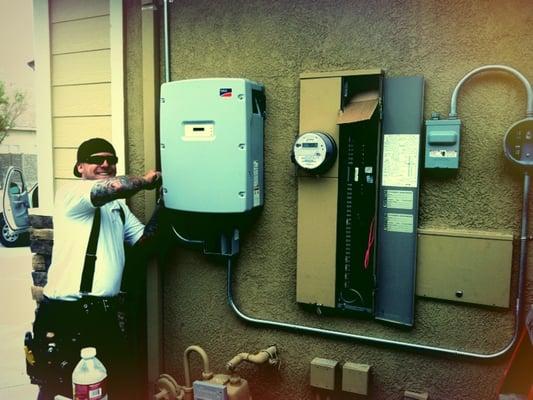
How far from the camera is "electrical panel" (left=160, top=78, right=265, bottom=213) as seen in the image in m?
2.38

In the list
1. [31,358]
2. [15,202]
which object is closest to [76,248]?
[31,358]

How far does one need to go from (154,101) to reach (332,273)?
1.47 meters

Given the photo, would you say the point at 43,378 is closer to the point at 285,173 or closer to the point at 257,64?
the point at 285,173

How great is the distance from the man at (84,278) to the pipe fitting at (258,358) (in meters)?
0.65

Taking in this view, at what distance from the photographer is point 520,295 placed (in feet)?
7.04

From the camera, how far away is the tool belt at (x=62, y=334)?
8.12 feet

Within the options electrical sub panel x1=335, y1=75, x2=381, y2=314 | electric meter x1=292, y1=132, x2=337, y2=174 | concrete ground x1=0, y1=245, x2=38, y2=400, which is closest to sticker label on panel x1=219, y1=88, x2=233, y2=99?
electric meter x1=292, y1=132, x2=337, y2=174

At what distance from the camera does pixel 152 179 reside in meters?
2.64

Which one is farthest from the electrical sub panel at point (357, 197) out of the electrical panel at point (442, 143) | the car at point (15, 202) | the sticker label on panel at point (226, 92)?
the car at point (15, 202)

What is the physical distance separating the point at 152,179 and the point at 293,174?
0.80 m

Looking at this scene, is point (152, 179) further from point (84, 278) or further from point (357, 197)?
point (357, 197)

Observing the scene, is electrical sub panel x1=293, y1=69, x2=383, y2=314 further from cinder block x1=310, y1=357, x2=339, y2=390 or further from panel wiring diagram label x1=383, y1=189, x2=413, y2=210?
cinder block x1=310, y1=357, x2=339, y2=390

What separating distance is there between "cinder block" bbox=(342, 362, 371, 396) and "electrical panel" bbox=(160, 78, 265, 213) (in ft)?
3.30

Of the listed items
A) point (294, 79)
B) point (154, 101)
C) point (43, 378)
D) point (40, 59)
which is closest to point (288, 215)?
point (294, 79)
